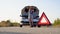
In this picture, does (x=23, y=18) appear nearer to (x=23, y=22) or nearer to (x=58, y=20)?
(x=23, y=22)

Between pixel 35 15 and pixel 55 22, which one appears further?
pixel 35 15

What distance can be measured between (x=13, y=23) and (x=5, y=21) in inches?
46.1

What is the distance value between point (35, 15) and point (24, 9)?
64.3 inches

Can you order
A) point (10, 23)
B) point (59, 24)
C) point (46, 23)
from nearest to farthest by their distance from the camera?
point (46, 23) → point (59, 24) → point (10, 23)

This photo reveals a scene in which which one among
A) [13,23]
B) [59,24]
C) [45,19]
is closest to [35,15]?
[13,23]

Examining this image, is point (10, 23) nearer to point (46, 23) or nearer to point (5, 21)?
point (5, 21)

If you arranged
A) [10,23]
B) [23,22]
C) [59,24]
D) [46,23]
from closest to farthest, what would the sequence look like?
[46,23] < [59,24] < [23,22] < [10,23]

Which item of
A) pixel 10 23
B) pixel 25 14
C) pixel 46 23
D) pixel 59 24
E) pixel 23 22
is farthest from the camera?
pixel 10 23

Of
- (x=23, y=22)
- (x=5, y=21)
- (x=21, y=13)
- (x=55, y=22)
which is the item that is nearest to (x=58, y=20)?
(x=55, y=22)

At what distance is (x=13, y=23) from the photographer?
27.6 m

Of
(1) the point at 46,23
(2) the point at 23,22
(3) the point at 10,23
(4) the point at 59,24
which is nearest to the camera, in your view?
(1) the point at 46,23

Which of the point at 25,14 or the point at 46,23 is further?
the point at 25,14

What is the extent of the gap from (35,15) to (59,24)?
5.11 metres

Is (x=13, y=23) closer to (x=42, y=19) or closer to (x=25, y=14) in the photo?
(x=25, y=14)
